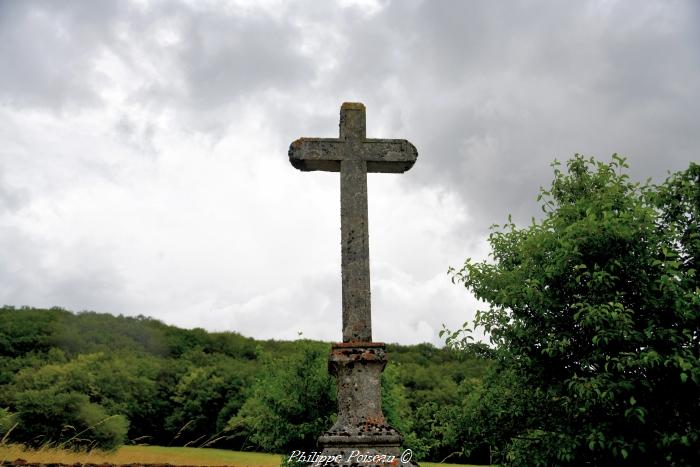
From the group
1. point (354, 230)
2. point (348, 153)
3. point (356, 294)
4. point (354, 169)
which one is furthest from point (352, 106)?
point (356, 294)

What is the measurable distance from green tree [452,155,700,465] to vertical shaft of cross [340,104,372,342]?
2.71 m

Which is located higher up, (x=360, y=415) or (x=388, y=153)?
(x=388, y=153)

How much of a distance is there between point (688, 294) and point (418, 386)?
29.4 metres

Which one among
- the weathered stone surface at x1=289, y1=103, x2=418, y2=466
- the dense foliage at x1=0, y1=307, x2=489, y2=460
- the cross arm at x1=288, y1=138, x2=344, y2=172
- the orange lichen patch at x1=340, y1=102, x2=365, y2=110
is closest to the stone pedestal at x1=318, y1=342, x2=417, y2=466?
the weathered stone surface at x1=289, y1=103, x2=418, y2=466

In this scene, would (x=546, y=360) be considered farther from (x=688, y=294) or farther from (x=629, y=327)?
(x=688, y=294)

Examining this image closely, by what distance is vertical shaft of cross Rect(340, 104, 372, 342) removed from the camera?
274 inches

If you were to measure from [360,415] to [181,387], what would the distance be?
3224cm

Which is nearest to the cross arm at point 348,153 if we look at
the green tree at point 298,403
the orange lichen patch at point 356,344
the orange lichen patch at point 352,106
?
the orange lichen patch at point 352,106

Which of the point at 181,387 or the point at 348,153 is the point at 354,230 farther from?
the point at 181,387

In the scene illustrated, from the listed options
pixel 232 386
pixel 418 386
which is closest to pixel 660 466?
pixel 418 386

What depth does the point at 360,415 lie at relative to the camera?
646 centimetres

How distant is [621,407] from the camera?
321 inches

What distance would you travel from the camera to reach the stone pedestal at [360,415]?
6.20 m

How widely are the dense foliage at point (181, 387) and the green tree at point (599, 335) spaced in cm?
127
